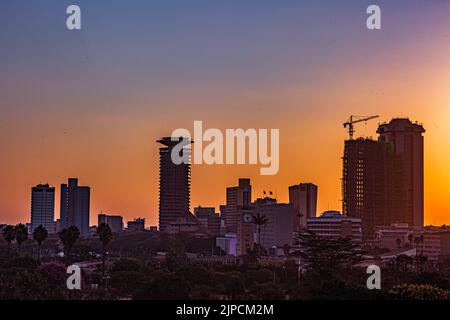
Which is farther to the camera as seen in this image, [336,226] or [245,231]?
[336,226]

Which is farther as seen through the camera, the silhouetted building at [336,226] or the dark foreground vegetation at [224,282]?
the silhouetted building at [336,226]

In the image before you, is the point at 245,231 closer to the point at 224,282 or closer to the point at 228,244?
the point at 228,244

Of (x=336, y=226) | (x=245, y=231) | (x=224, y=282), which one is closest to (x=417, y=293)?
(x=224, y=282)

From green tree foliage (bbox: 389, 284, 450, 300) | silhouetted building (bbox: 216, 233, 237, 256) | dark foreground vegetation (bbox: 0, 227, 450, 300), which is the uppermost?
green tree foliage (bbox: 389, 284, 450, 300)

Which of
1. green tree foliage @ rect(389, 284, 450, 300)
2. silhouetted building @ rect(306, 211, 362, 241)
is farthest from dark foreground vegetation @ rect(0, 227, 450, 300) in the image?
silhouetted building @ rect(306, 211, 362, 241)

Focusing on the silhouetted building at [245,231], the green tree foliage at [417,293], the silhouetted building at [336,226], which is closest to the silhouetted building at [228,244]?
the silhouetted building at [245,231]

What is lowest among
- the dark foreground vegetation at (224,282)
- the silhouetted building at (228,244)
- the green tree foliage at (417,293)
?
the silhouetted building at (228,244)

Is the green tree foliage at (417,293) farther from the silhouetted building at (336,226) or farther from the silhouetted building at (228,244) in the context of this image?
the silhouetted building at (336,226)

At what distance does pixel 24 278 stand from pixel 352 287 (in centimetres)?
2446

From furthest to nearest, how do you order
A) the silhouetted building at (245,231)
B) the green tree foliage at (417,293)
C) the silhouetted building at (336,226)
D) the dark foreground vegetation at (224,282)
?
the silhouetted building at (336,226), the silhouetted building at (245,231), the dark foreground vegetation at (224,282), the green tree foliage at (417,293)

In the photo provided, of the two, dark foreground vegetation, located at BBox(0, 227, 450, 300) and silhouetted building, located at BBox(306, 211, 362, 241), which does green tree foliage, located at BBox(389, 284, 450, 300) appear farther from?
silhouetted building, located at BBox(306, 211, 362, 241)

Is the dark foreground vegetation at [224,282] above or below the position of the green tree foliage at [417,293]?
below
